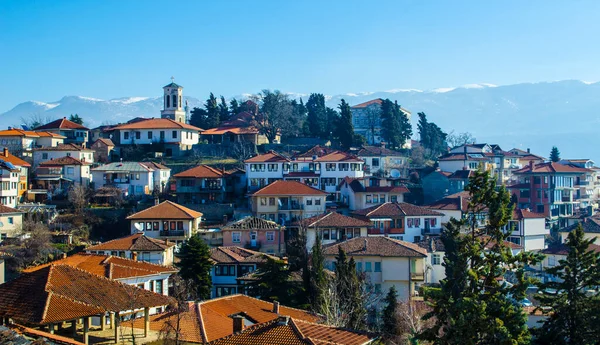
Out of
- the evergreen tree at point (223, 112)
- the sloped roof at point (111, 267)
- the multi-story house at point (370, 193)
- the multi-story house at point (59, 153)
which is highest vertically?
the evergreen tree at point (223, 112)

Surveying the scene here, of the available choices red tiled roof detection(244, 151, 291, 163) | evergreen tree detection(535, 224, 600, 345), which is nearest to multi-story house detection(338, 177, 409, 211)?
red tiled roof detection(244, 151, 291, 163)

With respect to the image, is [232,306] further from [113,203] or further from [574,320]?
[113,203]

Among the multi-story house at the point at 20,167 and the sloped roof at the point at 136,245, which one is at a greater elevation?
the multi-story house at the point at 20,167

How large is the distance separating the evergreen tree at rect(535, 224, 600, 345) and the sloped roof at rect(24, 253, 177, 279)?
624 inches

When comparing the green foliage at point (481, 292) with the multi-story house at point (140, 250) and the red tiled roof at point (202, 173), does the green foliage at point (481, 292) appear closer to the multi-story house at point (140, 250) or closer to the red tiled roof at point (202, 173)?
the multi-story house at point (140, 250)

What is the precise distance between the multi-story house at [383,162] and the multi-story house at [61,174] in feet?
73.2

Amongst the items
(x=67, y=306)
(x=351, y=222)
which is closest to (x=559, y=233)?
(x=351, y=222)

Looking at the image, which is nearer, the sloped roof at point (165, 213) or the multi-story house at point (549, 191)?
the sloped roof at point (165, 213)

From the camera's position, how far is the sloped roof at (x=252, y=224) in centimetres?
4731

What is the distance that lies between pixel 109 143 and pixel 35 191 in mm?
10216

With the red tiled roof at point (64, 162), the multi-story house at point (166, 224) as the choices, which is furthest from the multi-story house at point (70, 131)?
the multi-story house at point (166, 224)

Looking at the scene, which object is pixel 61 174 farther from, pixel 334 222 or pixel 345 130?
pixel 345 130

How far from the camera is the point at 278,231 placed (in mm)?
47656

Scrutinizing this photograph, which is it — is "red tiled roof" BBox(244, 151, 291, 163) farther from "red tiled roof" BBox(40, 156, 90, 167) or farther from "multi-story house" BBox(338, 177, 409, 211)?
"red tiled roof" BBox(40, 156, 90, 167)
